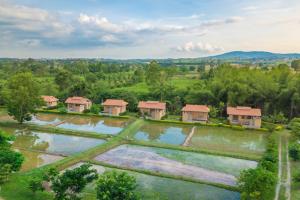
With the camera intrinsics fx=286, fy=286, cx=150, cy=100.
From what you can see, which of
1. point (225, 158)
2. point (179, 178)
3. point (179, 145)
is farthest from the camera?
point (179, 145)

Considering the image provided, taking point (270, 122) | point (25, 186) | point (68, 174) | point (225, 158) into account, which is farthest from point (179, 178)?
point (270, 122)

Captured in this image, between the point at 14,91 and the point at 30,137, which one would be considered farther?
the point at 14,91

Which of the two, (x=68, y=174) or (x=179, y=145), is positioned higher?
(x=68, y=174)

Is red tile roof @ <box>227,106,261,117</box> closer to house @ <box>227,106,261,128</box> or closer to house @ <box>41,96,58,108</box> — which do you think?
house @ <box>227,106,261,128</box>

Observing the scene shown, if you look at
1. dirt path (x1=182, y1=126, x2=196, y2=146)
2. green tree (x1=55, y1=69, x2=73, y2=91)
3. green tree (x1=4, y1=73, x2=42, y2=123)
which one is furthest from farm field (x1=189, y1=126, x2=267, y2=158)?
green tree (x1=55, y1=69, x2=73, y2=91)

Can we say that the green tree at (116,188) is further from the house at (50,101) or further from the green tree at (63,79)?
the green tree at (63,79)

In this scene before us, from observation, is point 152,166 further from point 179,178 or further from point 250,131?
point 250,131
